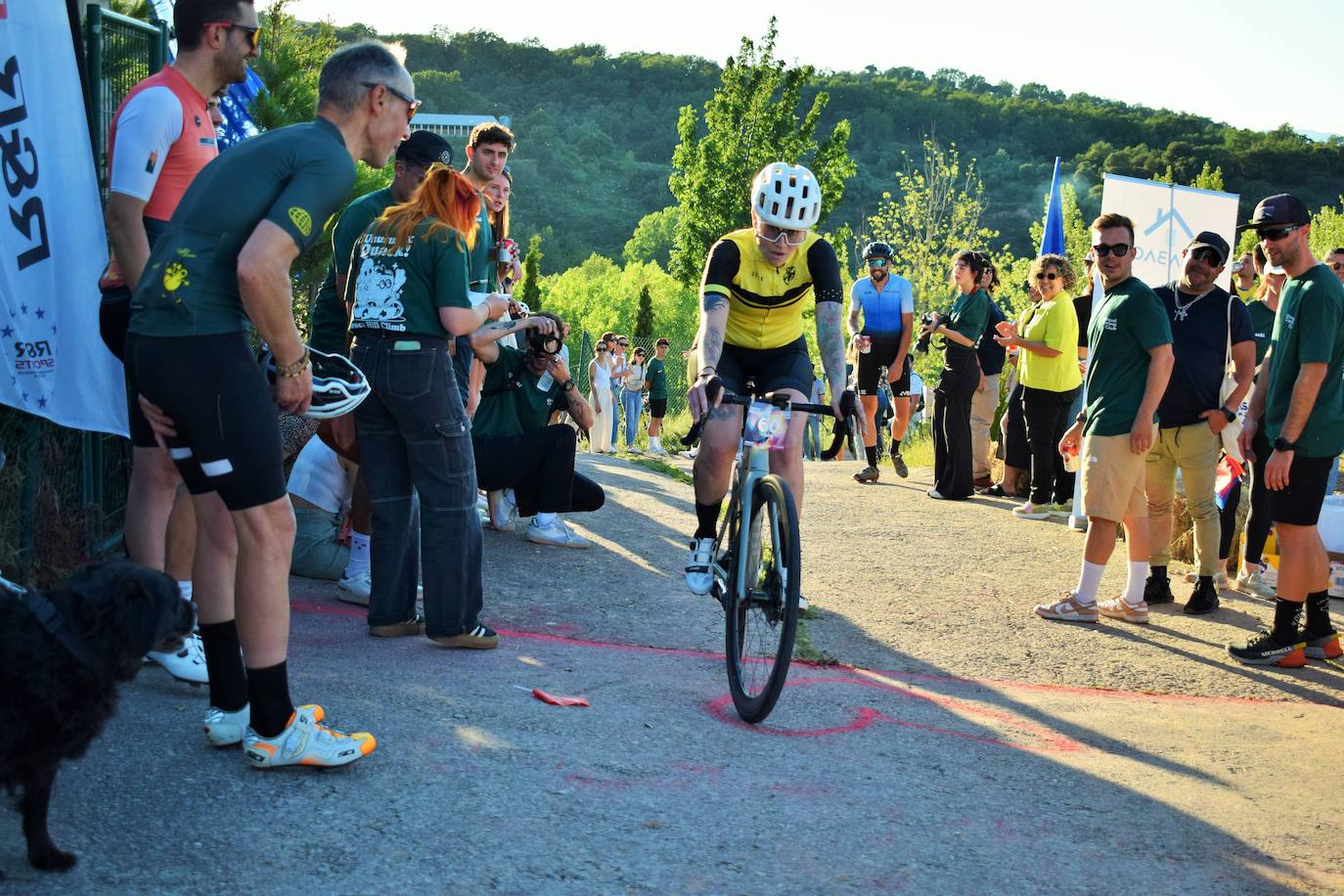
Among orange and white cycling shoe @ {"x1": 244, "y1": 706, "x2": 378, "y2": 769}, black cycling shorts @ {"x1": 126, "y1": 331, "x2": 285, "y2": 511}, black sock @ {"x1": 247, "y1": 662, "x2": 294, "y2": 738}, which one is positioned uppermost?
black cycling shorts @ {"x1": 126, "y1": 331, "x2": 285, "y2": 511}

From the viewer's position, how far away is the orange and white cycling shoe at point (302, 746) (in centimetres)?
365

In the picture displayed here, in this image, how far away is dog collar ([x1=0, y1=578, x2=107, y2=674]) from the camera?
298 centimetres

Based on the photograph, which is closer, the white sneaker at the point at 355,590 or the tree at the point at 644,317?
the white sneaker at the point at 355,590

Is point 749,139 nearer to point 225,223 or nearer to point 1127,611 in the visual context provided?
point 1127,611

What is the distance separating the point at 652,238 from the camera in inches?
4552

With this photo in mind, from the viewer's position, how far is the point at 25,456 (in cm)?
553

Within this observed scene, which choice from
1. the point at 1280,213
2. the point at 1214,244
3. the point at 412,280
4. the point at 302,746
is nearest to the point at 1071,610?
the point at 1214,244

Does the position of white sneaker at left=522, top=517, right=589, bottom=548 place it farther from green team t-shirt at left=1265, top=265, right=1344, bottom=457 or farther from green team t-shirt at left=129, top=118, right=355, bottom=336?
green team t-shirt at left=129, top=118, right=355, bottom=336

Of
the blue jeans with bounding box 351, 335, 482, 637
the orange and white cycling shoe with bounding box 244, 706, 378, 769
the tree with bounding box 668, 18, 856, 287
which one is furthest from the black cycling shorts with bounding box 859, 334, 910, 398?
the tree with bounding box 668, 18, 856, 287

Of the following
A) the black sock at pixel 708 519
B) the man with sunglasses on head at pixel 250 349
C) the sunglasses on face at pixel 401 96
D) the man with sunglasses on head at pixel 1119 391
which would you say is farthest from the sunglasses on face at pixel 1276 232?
the man with sunglasses on head at pixel 250 349

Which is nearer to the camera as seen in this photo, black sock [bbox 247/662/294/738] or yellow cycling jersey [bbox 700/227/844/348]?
black sock [bbox 247/662/294/738]

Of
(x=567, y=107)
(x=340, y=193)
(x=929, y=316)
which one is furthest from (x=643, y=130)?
(x=340, y=193)

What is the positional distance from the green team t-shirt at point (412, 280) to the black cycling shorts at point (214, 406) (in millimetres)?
1533

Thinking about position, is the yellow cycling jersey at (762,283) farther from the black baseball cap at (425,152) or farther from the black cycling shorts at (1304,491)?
the black cycling shorts at (1304,491)
